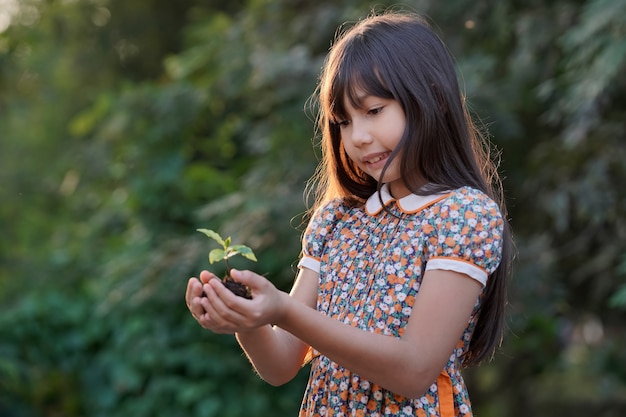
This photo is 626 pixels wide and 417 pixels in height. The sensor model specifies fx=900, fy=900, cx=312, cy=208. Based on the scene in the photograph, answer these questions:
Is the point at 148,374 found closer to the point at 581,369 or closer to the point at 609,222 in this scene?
the point at 609,222

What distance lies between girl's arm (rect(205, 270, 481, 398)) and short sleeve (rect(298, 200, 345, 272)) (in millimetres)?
311

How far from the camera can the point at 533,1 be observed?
4078mm

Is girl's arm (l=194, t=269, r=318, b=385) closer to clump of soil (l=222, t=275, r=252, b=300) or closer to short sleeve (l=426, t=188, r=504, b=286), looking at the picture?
clump of soil (l=222, t=275, r=252, b=300)

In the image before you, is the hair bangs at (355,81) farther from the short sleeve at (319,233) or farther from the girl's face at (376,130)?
the short sleeve at (319,233)

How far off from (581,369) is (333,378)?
5.22 meters

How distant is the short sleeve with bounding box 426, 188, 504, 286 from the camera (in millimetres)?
1586

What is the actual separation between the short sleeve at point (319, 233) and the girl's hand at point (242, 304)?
40cm

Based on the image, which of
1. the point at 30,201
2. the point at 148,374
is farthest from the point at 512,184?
the point at 30,201

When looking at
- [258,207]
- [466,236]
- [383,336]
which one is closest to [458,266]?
[466,236]

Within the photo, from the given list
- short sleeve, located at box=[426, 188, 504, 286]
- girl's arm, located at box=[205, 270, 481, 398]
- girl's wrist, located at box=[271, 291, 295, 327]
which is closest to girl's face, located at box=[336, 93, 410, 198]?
short sleeve, located at box=[426, 188, 504, 286]

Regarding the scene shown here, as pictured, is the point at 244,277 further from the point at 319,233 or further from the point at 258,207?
the point at 258,207

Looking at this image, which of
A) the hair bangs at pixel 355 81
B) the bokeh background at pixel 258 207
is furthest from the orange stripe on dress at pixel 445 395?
the bokeh background at pixel 258 207

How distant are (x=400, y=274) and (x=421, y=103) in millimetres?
320

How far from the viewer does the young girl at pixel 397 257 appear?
1.53 meters
